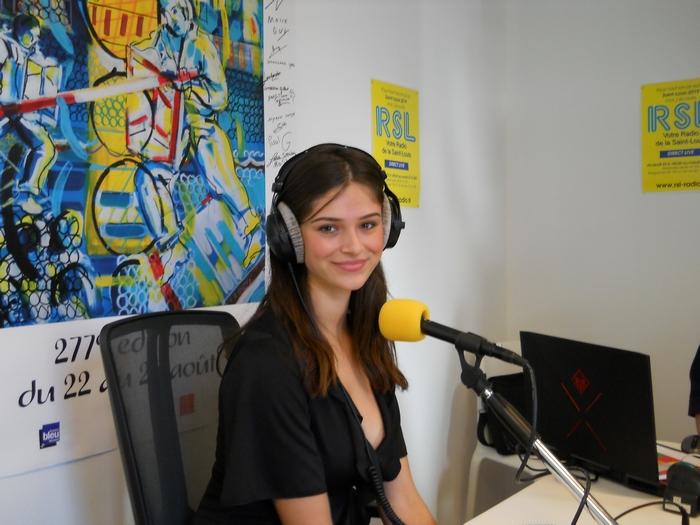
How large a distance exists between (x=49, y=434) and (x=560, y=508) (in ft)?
3.70

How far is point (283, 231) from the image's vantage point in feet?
3.95

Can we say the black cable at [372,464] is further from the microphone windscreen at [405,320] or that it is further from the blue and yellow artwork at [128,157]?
the blue and yellow artwork at [128,157]

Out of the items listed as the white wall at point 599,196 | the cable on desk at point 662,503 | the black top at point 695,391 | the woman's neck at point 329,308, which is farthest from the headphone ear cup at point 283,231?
the white wall at point 599,196

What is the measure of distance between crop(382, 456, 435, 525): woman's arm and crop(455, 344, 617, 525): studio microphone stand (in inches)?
24.0

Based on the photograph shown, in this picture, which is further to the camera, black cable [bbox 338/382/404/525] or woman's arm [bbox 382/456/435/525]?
woman's arm [bbox 382/456/435/525]

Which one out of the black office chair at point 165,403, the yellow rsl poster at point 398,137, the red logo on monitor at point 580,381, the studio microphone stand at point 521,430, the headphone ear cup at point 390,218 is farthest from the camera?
the yellow rsl poster at point 398,137

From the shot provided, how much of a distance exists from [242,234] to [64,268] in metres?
0.49

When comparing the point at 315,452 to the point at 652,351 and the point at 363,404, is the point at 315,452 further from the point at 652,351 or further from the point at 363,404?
the point at 652,351

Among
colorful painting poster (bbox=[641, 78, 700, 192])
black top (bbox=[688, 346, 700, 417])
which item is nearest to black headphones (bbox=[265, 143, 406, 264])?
black top (bbox=[688, 346, 700, 417])

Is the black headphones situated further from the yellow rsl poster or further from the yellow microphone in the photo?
the yellow rsl poster

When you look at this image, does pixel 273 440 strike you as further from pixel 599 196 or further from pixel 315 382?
pixel 599 196

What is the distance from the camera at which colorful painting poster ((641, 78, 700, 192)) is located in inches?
87.0

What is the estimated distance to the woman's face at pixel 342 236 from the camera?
1.21m

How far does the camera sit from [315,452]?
44.6 inches
